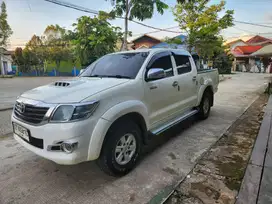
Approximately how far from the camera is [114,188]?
2.48 metres

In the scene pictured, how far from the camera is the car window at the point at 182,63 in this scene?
4034 mm

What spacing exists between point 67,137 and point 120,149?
0.82m

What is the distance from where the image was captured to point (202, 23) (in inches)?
594

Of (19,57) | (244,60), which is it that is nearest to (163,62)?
(19,57)

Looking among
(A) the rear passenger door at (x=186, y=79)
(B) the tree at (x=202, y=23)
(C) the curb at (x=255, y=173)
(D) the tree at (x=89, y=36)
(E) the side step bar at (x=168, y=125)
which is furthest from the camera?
(B) the tree at (x=202, y=23)

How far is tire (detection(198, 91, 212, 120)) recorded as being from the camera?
510cm

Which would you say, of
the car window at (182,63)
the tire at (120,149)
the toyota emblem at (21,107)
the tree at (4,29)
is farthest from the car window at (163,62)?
the tree at (4,29)

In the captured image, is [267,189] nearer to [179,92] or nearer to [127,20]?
[179,92]

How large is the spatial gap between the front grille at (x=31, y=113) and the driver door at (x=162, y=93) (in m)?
1.47

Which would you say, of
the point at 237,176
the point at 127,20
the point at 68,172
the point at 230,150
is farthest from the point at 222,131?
the point at 127,20

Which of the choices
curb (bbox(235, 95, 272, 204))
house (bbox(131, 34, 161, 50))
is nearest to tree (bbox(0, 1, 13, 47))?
house (bbox(131, 34, 161, 50))

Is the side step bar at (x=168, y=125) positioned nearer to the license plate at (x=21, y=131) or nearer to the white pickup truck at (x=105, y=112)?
the white pickup truck at (x=105, y=112)

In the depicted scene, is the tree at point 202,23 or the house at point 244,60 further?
the house at point 244,60

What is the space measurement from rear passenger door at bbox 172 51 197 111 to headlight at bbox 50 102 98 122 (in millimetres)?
2199
